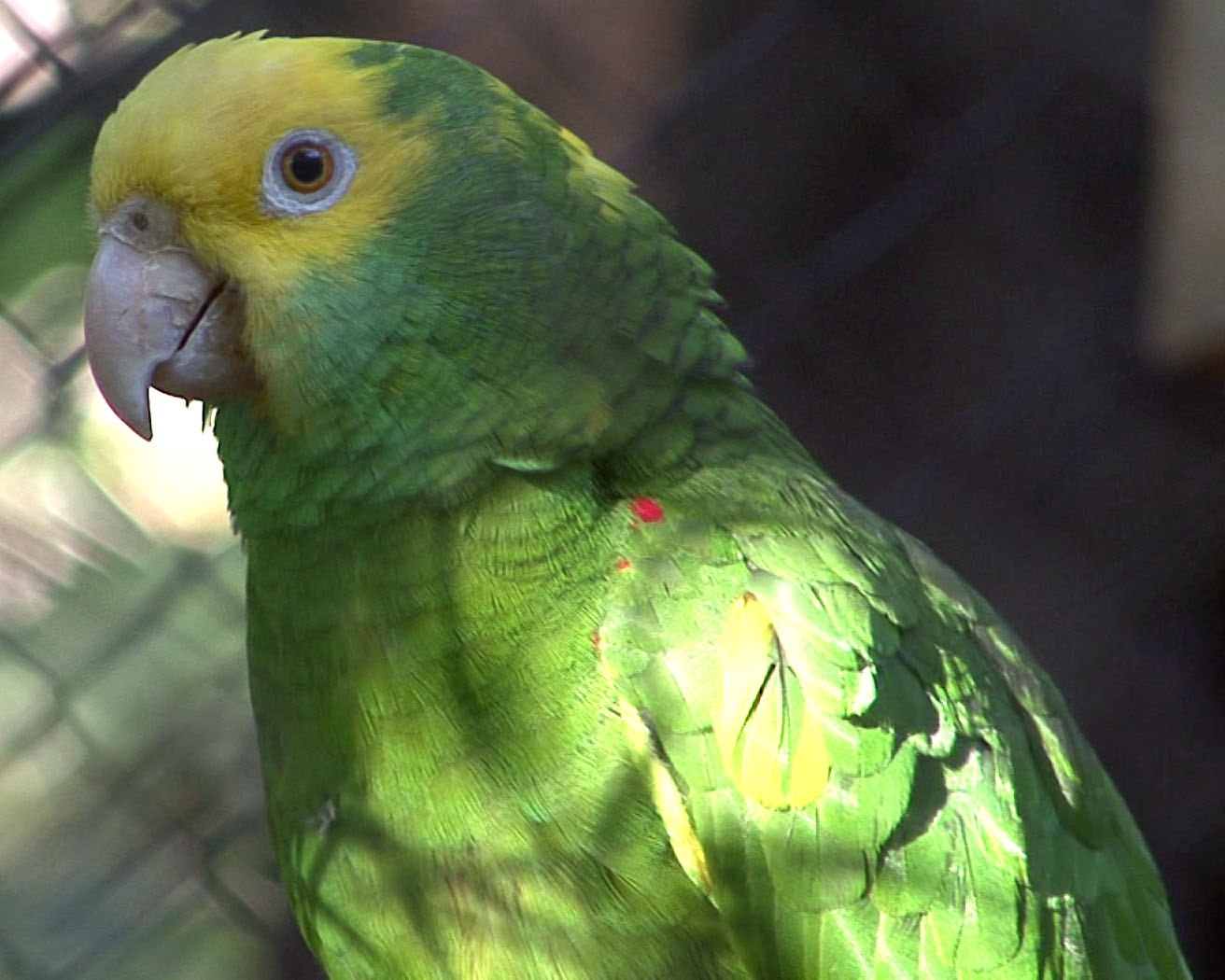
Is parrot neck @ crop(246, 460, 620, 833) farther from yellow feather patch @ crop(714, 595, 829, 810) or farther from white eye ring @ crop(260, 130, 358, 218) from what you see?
white eye ring @ crop(260, 130, 358, 218)

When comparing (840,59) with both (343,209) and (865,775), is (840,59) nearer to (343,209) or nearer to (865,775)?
(343,209)

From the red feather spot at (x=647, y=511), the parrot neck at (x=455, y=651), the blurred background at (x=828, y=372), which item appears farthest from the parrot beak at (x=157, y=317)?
the blurred background at (x=828, y=372)

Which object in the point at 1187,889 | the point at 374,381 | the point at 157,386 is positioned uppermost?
the point at 374,381

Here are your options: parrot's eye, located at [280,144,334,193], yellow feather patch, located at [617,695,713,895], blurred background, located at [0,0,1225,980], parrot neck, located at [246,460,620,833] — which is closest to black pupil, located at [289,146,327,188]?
parrot's eye, located at [280,144,334,193]

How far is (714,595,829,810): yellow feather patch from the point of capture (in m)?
0.94

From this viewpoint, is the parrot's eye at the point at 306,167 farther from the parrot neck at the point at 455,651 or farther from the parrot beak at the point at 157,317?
the parrot neck at the point at 455,651

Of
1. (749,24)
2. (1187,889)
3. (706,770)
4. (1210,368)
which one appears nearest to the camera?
(706,770)

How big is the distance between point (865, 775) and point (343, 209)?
49 centimetres

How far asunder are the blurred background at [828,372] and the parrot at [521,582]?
0.56 meters

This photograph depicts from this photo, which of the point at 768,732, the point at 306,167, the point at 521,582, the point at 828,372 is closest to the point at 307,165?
the point at 306,167

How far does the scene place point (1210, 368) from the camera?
1.96 meters

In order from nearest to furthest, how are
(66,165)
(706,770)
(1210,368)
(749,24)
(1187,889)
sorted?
(706,770) < (66,165) < (749,24) < (1210,368) < (1187,889)

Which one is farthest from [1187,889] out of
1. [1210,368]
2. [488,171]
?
A: [488,171]

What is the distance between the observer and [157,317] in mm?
1030
